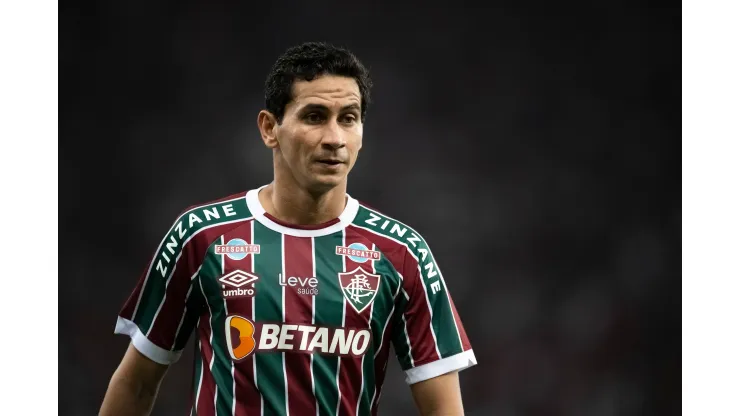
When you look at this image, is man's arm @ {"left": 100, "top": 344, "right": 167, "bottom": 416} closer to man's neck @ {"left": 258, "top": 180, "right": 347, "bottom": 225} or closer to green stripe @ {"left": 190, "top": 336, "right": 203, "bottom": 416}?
green stripe @ {"left": 190, "top": 336, "right": 203, "bottom": 416}

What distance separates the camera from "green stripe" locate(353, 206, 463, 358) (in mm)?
2379

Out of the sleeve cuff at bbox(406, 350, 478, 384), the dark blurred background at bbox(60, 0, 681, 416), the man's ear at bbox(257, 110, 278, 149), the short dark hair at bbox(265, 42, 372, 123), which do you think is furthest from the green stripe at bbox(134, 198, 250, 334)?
the dark blurred background at bbox(60, 0, 681, 416)

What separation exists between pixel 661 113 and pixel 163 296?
12.1ft

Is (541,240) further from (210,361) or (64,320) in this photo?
(210,361)

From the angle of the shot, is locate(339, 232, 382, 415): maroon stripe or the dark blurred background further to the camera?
the dark blurred background


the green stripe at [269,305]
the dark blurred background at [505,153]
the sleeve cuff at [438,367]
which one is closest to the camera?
the green stripe at [269,305]

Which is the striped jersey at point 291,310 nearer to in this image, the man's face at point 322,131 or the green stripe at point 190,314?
the green stripe at point 190,314

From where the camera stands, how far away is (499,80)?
5195 mm

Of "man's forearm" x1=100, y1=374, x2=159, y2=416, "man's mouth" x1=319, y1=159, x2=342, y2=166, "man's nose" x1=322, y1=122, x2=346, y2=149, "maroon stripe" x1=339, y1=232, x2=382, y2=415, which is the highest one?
"man's nose" x1=322, y1=122, x2=346, y2=149

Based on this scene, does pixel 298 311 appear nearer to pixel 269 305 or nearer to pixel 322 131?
pixel 269 305

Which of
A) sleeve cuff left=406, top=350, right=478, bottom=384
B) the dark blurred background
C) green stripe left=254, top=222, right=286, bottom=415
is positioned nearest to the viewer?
green stripe left=254, top=222, right=286, bottom=415

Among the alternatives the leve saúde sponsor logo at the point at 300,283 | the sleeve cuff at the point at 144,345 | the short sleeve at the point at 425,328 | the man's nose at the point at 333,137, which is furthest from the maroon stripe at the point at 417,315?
the sleeve cuff at the point at 144,345

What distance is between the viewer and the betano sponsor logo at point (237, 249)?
237 cm

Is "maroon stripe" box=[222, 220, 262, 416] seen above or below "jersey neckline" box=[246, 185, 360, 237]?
below
